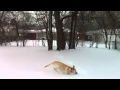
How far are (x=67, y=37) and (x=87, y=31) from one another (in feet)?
6.53
